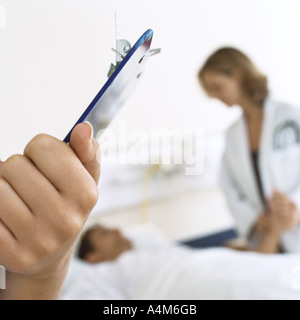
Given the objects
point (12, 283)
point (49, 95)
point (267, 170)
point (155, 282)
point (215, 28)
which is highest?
point (215, 28)

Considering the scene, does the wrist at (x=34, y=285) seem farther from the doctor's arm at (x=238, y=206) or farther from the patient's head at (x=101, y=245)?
the doctor's arm at (x=238, y=206)

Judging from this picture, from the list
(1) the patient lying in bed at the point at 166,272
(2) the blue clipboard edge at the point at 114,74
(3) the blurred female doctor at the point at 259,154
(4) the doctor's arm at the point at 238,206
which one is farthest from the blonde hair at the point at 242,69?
(2) the blue clipboard edge at the point at 114,74

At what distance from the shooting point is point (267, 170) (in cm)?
148

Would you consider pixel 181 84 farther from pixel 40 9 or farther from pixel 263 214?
pixel 40 9

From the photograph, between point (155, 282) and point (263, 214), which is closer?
point (155, 282)

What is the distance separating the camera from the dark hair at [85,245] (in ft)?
4.86

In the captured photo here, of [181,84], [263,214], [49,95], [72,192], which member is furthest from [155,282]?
[72,192]

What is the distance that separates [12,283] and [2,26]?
1.65 feet

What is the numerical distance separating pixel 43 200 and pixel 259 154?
132cm

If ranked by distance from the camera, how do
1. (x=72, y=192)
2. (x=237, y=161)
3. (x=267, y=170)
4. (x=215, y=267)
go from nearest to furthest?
(x=72, y=192), (x=215, y=267), (x=267, y=170), (x=237, y=161)

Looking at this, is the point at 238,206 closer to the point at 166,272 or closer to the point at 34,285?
the point at 166,272

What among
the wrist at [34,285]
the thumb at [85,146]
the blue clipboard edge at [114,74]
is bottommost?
the wrist at [34,285]

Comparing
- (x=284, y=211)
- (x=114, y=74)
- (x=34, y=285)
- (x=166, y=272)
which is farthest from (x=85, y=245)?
(x=114, y=74)

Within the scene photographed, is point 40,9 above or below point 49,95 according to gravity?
above
